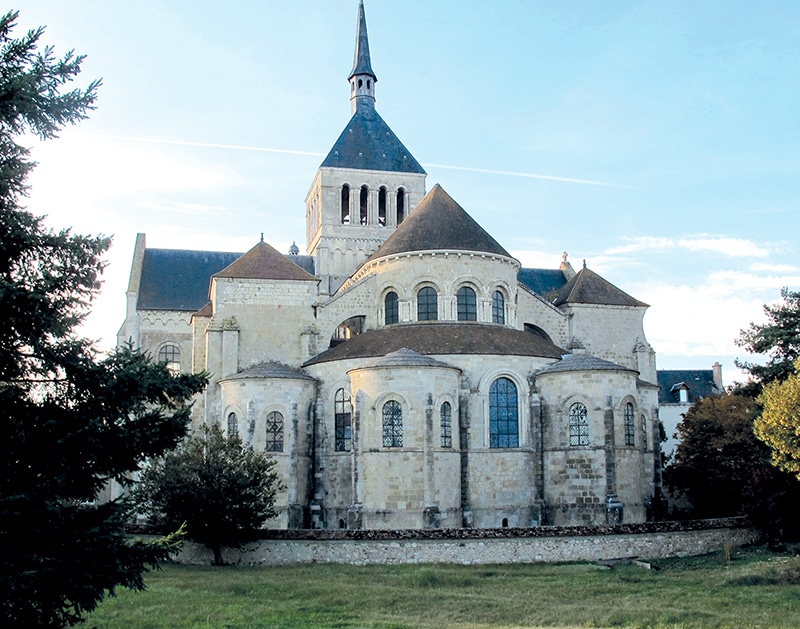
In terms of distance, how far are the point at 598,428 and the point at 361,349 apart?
948 cm

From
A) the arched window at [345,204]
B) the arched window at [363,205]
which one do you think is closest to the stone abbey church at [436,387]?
the arched window at [363,205]

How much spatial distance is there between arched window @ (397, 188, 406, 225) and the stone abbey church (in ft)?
38.1

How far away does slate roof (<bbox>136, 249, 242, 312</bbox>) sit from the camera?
47.2m

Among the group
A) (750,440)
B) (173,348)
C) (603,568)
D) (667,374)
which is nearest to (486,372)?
(603,568)

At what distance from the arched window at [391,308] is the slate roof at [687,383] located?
2912 centimetres

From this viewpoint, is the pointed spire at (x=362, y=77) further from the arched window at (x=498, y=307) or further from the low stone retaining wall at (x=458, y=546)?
the low stone retaining wall at (x=458, y=546)

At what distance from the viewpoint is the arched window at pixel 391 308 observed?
36.8 meters

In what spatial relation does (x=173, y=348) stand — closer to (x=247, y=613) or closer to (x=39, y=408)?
(x=247, y=613)

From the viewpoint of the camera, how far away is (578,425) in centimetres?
3206

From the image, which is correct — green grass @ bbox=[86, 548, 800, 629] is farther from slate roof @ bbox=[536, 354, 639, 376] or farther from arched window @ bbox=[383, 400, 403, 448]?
slate roof @ bbox=[536, 354, 639, 376]

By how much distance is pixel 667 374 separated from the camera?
6169 cm

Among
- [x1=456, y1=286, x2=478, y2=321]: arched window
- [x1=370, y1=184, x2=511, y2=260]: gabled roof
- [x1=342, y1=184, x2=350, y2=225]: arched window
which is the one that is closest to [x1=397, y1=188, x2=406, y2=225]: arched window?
[x1=342, y1=184, x2=350, y2=225]: arched window

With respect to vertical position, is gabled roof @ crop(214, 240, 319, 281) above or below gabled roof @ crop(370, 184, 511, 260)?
below

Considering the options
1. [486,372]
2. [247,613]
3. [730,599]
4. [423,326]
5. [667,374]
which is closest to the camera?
[247,613]
